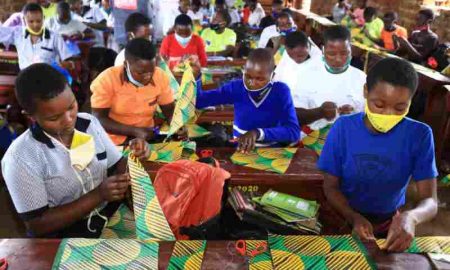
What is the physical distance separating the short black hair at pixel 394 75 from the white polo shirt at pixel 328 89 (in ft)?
4.27

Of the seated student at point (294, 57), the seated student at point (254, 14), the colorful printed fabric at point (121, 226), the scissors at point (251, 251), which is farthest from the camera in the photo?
the seated student at point (254, 14)

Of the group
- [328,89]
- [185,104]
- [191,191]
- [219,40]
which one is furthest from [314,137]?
[219,40]

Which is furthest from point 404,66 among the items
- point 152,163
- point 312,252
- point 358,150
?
point 152,163

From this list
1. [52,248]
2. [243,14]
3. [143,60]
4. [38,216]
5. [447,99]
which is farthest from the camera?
[243,14]

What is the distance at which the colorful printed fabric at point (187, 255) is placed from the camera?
51.1 inches

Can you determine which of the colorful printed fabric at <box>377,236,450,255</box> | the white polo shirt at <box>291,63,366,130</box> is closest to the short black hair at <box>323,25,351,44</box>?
the white polo shirt at <box>291,63,366,130</box>

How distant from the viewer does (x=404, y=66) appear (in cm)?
166

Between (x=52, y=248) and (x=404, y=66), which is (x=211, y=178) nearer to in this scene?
(x=52, y=248)

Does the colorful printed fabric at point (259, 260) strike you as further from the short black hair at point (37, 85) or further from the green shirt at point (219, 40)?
the green shirt at point (219, 40)

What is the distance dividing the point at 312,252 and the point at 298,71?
7.25ft

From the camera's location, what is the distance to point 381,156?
174 cm

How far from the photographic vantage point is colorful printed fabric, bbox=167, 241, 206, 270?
1299 mm

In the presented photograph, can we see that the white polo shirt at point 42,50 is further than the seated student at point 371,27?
No

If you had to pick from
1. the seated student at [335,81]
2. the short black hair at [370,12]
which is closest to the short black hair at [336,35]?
the seated student at [335,81]
